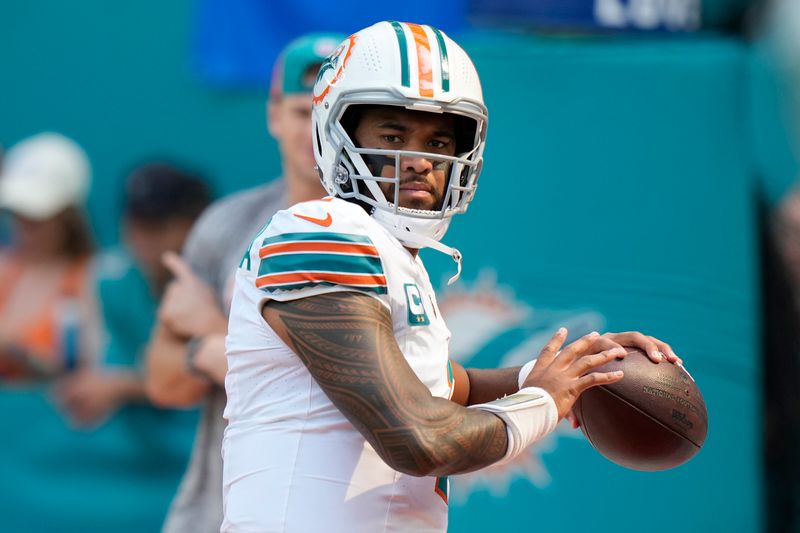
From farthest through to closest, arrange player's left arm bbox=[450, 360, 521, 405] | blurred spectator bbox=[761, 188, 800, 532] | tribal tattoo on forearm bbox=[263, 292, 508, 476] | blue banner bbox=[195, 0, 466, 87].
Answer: blue banner bbox=[195, 0, 466, 87] → blurred spectator bbox=[761, 188, 800, 532] → player's left arm bbox=[450, 360, 521, 405] → tribal tattoo on forearm bbox=[263, 292, 508, 476]

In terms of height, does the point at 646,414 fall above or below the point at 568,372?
below

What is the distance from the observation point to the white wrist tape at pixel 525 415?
7.11 ft

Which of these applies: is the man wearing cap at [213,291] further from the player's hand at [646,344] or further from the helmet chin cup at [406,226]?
the player's hand at [646,344]

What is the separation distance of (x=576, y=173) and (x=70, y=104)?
2.55 meters

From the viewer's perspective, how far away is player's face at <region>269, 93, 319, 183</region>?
11.3 feet

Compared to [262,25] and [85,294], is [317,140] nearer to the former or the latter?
[262,25]

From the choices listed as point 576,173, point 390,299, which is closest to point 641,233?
point 576,173

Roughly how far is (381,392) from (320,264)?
0.24m

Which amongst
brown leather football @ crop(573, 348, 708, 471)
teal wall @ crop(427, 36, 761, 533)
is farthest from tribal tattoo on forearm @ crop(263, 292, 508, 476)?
teal wall @ crop(427, 36, 761, 533)

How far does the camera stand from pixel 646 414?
2426 millimetres

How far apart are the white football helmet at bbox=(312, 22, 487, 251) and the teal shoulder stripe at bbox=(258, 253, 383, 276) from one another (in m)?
0.19

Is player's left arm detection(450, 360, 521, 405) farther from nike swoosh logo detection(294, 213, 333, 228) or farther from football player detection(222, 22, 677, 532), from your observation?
nike swoosh logo detection(294, 213, 333, 228)

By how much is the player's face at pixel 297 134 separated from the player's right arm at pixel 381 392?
1.30 meters

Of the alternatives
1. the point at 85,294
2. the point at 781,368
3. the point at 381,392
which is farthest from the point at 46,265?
the point at 381,392
